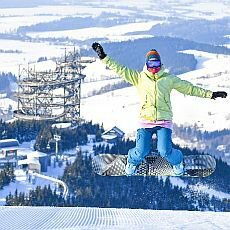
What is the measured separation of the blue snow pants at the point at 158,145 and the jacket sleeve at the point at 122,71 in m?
0.76

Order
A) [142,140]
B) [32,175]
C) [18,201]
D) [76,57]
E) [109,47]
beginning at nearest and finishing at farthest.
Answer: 1. [142,140]
2. [18,201]
3. [32,175]
4. [76,57]
5. [109,47]

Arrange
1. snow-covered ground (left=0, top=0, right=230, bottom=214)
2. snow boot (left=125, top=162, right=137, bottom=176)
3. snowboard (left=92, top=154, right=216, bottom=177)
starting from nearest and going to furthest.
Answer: snow-covered ground (left=0, top=0, right=230, bottom=214) → snow boot (left=125, top=162, right=137, bottom=176) → snowboard (left=92, top=154, right=216, bottom=177)

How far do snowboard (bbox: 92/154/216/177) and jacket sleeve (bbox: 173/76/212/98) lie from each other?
1747mm

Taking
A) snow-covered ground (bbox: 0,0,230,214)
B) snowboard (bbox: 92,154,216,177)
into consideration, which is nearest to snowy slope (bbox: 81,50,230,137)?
snow-covered ground (bbox: 0,0,230,214)

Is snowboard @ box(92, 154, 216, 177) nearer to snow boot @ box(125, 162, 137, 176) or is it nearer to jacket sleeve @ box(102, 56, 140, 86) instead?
snow boot @ box(125, 162, 137, 176)

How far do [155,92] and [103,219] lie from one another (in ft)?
6.24

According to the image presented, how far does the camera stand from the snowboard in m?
10.9

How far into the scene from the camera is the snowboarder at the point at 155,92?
950 centimetres

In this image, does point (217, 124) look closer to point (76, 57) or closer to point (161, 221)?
point (76, 57)

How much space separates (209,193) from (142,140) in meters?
23.5

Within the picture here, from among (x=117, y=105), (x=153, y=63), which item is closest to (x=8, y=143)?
(x=153, y=63)

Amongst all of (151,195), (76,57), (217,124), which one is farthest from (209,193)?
(217,124)

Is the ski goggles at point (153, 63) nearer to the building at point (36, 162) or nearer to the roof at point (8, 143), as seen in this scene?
the building at point (36, 162)

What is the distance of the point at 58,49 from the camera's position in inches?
5546
